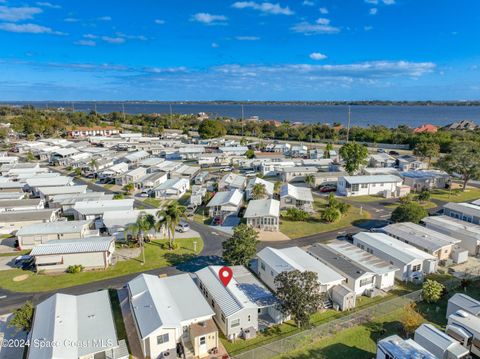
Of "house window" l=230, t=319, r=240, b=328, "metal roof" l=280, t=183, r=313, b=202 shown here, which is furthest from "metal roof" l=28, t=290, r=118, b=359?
"metal roof" l=280, t=183, r=313, b=202

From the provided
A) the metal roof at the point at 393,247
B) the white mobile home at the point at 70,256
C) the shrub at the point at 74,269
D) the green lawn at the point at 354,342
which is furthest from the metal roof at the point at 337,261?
the shrub at the point at 74,269

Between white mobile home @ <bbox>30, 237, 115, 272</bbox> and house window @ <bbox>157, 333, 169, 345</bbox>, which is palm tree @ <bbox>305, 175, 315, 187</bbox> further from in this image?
A: house window @ <bbox>157, 333, 169, 345</bbox>

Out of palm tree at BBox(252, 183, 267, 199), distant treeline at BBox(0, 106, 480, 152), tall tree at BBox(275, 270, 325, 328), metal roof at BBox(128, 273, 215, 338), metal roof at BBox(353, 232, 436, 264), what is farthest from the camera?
distant treeline at BBox(0, 106, 480, 152)

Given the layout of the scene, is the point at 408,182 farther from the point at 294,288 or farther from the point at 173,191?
the point at 294,288

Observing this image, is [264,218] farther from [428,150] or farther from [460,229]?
[428,150]

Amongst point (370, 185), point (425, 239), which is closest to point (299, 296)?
point (425, 239)

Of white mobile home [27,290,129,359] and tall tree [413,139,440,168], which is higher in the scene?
tall tree [413,139,440,168]
